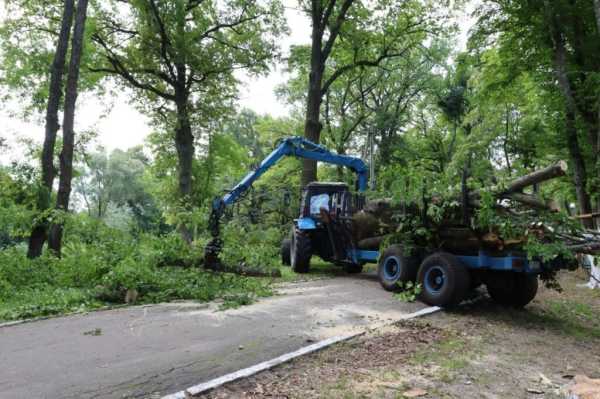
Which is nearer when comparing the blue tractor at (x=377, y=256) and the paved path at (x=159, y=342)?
the paved path at (x=159, y=342)

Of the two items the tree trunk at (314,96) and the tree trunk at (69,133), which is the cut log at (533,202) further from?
the tree trunk at (314,96)

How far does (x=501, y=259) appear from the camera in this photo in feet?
21.0

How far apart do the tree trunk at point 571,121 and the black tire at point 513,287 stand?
6165mm

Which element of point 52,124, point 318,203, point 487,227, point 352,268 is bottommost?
point 352,268

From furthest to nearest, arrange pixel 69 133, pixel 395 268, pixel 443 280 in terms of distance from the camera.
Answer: pixel 69 133 → pixel 395 268 → pixel 443 280

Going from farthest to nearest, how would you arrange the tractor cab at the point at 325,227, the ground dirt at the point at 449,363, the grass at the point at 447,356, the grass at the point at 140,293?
Result: the tractor cab at the point at 325,227 < the grass at the point at 140,293 < the grass at the point at 447,356 < the ground dirt at the point at 449,363

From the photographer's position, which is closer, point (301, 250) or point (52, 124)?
point (52, 124)

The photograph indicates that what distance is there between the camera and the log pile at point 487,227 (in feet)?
18.6

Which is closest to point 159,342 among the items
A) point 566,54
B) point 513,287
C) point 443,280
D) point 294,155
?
point 443,280

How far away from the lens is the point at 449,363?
4.18 metres

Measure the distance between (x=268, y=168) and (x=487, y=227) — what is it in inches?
261

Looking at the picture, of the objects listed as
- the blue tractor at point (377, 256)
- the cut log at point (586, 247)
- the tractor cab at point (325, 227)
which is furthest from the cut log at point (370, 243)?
the cut log at point (586, 247)

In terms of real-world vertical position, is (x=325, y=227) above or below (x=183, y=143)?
below

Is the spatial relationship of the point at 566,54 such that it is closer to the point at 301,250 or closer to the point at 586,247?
the point at 586,247
